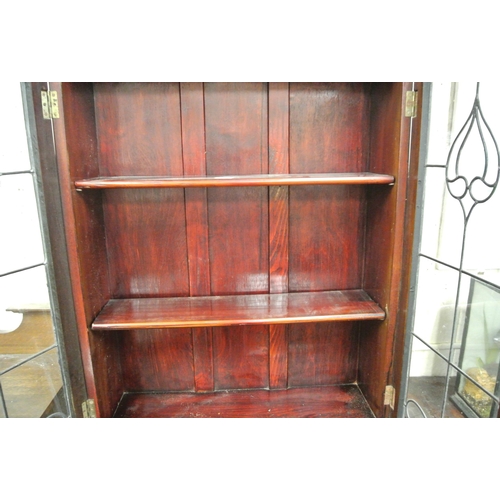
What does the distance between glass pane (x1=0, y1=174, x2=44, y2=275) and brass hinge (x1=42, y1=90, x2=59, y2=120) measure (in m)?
0.22

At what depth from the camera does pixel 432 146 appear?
127 centimetres

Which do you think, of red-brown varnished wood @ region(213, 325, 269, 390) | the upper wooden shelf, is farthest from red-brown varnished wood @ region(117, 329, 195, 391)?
the upper wooden shelf

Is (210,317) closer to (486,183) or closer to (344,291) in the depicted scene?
(344,291)

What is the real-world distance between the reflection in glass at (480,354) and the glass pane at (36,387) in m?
1.45

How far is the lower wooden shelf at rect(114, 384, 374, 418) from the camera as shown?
4.89 ft

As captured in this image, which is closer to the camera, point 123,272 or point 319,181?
point 319,181

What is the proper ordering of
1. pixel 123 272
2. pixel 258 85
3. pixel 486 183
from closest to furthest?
pixel 486 183 < pixel 258 85 < pixel 123 272

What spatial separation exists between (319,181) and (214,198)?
0.45 metres

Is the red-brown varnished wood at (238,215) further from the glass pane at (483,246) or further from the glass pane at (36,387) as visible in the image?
the glass pane at (483,246)

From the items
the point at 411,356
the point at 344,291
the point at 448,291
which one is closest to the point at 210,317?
the point at 344,291

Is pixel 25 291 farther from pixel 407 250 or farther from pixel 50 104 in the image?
pixel 407 250

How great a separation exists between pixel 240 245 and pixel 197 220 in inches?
8.0

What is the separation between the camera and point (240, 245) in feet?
4.95

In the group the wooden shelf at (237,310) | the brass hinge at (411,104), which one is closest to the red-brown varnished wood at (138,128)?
the wooden shelf at (237,310)
